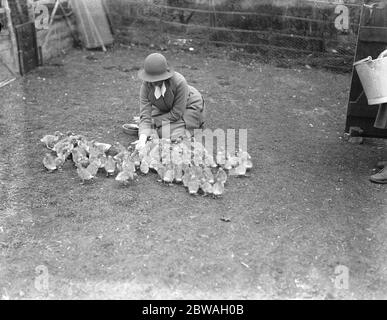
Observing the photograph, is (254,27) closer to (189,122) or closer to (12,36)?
(12,36)

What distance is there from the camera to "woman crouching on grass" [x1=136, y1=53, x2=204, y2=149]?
5254 millimetres

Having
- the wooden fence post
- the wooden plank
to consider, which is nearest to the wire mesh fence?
the wooden fence post

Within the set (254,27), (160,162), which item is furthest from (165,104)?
(254,27)

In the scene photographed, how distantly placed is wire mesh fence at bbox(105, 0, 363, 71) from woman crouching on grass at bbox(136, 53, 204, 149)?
3.71 metres

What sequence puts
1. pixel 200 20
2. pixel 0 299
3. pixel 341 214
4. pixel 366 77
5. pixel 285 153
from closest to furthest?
pixel 0 299 → pixel 341 214 → pixel 366 77 → pixel 285 153 → pixel 200 20

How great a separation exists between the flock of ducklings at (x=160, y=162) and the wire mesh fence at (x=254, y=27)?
417 cm

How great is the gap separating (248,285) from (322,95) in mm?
4727

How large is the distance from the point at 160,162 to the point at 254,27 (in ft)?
16.5

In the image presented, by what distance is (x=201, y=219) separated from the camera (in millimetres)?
4348

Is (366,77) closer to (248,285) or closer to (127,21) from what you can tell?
(248,285)

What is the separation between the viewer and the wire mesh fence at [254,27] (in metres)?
8.76

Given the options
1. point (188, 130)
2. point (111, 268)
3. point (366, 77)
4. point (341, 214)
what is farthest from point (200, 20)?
point (111, 268)

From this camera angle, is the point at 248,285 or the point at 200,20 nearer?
the point at 248,285
